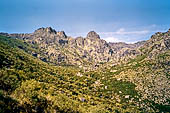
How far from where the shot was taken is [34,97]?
55.9m

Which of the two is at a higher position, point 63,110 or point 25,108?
point 25,108

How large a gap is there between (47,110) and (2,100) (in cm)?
1947

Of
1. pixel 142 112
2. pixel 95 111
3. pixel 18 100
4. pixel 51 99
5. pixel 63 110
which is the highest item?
pixel 18 100

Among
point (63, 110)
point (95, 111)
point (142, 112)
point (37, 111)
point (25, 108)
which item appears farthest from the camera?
point (142, 112)

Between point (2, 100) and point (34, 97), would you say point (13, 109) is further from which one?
point (34, 97)

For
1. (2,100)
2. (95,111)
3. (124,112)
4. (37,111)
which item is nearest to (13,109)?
(2,100)

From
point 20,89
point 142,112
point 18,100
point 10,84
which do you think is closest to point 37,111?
point 18,100

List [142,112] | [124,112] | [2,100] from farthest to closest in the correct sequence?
[142,112], [124,112], [2,100]

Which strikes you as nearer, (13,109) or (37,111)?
(13,109)

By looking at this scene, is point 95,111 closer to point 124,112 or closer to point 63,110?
point 63,110

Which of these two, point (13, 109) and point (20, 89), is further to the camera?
point (20, 89)

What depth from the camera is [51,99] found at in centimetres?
6256

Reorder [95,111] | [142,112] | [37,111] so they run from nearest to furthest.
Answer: [37,111]
[95,111]
[142,112]

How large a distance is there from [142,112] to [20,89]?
649ft
